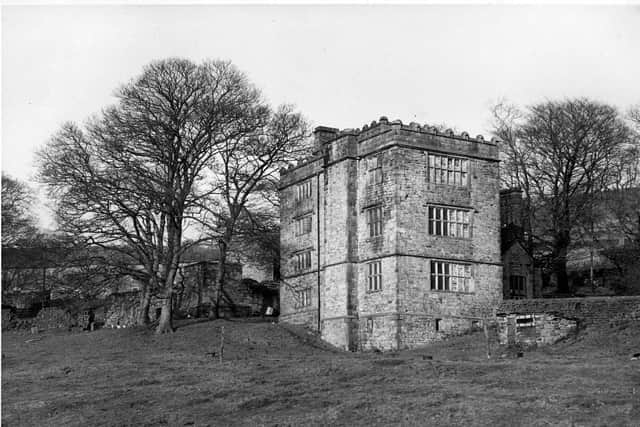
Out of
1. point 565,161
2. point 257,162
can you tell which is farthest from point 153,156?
point 565,161

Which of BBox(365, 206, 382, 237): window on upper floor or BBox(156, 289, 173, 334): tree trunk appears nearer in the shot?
BBox(365, 206, 382, 237): window on upper floor

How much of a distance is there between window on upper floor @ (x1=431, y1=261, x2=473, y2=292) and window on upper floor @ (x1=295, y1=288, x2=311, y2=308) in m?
8.27

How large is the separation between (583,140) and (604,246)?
1032 centimetres

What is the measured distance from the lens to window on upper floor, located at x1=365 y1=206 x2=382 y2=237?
44.0 m

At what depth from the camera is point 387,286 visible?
42.8 metres

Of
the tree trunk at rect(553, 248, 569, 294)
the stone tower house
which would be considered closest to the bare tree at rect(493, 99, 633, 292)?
the tree trunk at rect(553, 248, 569, 294)

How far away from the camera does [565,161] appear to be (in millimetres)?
57156

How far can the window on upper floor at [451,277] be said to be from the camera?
43.4m

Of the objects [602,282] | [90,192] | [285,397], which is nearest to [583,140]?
[602,282]

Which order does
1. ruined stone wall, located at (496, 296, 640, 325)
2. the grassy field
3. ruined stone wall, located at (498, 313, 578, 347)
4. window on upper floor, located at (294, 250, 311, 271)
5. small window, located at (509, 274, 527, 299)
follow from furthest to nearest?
small window, located at (509, 274, 527, 299), window on upper floor, located at (294, 250, 311, 271), ruined stone wall, located at (498, 313, 578, 347), ruined stone wall, located at (496, 296, 640, 325), the grassy field

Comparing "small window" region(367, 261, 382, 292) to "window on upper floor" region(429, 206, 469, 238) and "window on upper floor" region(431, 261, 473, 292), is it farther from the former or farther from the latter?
"window on upper floor" region(429, 206, 469, 238)

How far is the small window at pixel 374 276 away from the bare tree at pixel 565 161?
15.8m

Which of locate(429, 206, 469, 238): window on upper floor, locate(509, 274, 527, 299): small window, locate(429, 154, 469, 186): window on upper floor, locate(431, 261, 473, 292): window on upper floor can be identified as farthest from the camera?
locate(509, 274, 527, 299): small window

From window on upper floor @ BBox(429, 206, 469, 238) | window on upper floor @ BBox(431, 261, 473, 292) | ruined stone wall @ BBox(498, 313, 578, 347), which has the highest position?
window on upper floor @ BBox(429, 206, 469, 238)
